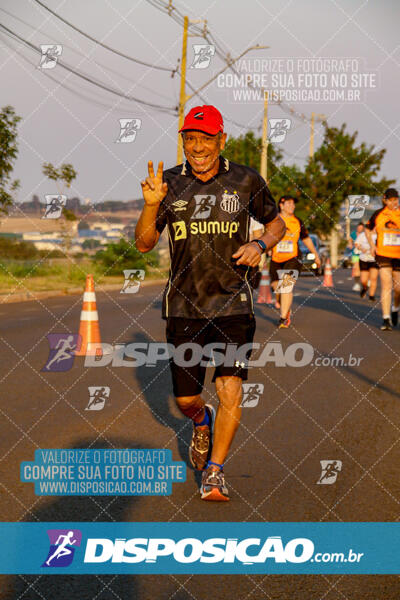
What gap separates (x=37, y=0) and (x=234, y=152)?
1302 inches

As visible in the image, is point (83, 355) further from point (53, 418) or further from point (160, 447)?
point (160, 447)

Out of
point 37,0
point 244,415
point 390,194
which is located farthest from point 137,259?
point 244,415

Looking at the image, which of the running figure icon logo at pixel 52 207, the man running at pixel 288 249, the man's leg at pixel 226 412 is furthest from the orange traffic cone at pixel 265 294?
the man's leg at pixel 226 412

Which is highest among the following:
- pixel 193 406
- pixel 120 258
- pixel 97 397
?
pixel 193 406

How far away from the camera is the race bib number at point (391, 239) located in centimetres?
1246

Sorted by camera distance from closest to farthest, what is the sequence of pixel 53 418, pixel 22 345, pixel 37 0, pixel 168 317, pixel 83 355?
pixel 168 317 < pixel 53 418 < pixel 83 355 < pixel 22 345 < pixel 37 0

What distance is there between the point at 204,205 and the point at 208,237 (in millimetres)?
179

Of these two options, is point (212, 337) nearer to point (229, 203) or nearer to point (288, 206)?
point (229, 203)

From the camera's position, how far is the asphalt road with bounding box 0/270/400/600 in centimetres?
350

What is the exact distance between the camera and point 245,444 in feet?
19.4

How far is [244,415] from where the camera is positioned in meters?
6.96

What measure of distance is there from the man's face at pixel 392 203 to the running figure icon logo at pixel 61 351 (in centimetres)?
511

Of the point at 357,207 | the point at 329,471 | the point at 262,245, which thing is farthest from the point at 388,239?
the point at 262,245

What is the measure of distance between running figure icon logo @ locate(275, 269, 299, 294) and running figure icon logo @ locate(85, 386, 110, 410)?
5.50 meters
